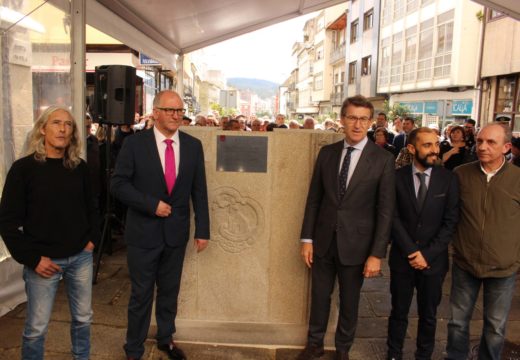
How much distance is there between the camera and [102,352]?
342 centimetres

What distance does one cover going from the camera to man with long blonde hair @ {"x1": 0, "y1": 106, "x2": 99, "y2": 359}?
2486 millimetres

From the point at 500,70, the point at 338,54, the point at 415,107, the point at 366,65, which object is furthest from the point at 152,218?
the point at 338,54

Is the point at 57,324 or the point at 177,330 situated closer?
the point at 177,330

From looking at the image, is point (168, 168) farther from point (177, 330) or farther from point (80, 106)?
point (80, 106)

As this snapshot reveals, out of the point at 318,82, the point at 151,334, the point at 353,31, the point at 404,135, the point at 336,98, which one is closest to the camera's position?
the point at 151,334

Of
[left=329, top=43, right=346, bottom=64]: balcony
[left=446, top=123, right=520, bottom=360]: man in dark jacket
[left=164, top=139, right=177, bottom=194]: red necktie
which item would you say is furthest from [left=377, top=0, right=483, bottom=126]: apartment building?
[left=164, top=139, right=177, bottom=194]: red necktie

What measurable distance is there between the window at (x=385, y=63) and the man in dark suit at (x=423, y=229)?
28.6m

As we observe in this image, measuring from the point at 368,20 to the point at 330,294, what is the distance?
35290 mm

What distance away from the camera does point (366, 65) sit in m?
35.4

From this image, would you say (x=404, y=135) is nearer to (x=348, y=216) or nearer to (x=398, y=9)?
(x=348, y=216)

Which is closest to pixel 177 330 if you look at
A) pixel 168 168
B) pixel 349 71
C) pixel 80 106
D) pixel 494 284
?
pixel 168 168

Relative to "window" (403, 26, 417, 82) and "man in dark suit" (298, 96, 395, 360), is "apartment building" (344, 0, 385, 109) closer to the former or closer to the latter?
"window" (403, 26, 417, 82)

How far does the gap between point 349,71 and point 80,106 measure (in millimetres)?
37528

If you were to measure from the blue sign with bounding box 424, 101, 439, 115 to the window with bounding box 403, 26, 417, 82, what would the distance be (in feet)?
8.10
